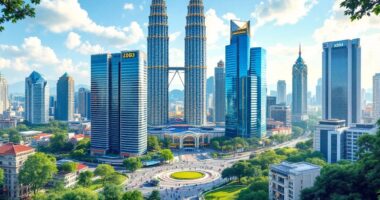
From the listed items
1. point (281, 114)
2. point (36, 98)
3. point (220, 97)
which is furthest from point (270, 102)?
point (36, 98)

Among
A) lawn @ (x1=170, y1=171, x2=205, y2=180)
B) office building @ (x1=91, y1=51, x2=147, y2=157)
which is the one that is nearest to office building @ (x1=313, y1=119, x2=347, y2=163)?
lawn @ (x1=170, y1=171, x2=205, y2=180)

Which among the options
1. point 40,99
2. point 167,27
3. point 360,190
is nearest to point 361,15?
point 360,190

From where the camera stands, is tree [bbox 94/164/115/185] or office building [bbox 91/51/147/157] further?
office building [bbox 91/51/147/157]

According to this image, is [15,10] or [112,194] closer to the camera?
[15,10]

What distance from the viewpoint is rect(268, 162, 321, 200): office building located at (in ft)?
154

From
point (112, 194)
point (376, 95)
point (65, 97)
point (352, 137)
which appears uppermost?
point (376, 95)

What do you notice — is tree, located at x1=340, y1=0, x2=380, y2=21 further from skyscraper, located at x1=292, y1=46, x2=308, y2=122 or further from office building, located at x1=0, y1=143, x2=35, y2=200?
skyscraper, located at x1=292, y1=46, x2=308, y2=122

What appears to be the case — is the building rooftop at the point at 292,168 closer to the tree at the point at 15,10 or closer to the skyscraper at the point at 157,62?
the tree at the point at 15,10

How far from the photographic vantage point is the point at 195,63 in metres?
146

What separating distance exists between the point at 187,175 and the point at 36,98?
124 meters

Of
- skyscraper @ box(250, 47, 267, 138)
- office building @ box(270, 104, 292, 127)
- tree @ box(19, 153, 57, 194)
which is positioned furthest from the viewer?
office building @ box(270, 104, 292, 127)

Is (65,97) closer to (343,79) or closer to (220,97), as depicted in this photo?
(220,97)

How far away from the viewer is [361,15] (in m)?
13.1

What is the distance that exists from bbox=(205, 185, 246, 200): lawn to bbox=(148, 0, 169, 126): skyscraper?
82653mm
